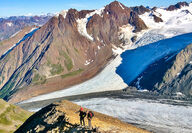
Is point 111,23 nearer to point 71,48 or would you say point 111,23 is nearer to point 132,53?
point 132,53

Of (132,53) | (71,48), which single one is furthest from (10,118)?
(132,53)

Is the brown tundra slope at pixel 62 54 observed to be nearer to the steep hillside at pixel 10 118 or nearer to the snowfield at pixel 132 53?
the snowfield at pixel 132 53

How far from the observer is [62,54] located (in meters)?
152

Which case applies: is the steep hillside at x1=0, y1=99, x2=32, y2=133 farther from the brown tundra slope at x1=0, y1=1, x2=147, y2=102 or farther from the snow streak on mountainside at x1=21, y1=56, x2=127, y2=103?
the brown tundra slope at x1=0, y1=1, x2=147, y2=102

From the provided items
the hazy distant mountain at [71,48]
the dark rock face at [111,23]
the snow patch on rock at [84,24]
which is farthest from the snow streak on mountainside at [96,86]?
the snow patch on rock at [84,24]

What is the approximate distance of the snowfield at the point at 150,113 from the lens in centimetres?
6200

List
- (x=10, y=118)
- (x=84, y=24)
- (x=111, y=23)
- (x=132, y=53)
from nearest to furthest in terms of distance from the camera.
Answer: (x=10, y=118) < (x=132, y=53) < (x=84, y=24) < (x=111, y=23)

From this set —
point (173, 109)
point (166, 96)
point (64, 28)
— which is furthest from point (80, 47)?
point (173, 109)

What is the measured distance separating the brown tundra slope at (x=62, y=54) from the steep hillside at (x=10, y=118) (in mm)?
50800

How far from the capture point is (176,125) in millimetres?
62688

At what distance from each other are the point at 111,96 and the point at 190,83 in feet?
116

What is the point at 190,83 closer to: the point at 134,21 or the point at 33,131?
the point at 33,131

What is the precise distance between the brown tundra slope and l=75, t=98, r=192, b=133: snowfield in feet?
144

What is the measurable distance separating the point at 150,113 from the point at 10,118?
46079 millimetres
